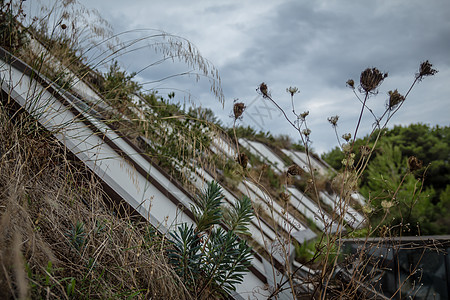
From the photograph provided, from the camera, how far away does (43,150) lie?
1803 mm

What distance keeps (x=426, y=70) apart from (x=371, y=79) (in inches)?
12.1

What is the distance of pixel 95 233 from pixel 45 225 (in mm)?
212

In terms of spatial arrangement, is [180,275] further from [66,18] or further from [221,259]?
[66,18]

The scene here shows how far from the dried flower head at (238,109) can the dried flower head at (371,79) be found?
0.57 meters

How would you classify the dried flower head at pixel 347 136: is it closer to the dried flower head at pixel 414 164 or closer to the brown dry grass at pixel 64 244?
the dried flower head at pixel 414 164

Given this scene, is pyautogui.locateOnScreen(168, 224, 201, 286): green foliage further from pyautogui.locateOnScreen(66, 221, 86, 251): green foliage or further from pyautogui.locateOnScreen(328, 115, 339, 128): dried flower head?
pyautogui.locateOnScreen(328, 115, 339, 128): dried flower head

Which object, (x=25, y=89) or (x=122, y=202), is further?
(x=25, y=89)

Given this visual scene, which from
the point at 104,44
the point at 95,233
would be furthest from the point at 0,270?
the point at 104,44

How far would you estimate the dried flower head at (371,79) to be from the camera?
1.44 m

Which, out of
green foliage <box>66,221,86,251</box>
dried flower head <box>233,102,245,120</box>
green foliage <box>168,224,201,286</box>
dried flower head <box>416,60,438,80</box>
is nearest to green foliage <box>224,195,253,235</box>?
green foliage <box>168,224,201,286</box>

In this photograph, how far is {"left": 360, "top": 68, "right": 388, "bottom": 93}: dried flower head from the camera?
1.44m

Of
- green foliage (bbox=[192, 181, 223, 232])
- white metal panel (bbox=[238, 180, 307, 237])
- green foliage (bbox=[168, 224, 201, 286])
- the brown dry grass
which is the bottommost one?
the brown dry grass

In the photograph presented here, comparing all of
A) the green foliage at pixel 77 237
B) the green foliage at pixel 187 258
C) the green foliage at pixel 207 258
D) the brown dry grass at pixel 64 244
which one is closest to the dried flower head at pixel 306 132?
the green foliage at pixel 207 258

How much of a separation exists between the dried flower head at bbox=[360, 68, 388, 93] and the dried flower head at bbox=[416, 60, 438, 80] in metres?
0.20
